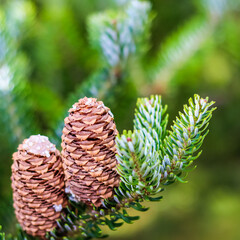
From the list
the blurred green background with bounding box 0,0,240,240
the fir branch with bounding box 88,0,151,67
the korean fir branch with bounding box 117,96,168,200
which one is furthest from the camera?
the blurred green background with bounding box 0,0,240,240

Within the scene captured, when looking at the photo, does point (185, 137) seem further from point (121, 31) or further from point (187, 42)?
point (187, 42)

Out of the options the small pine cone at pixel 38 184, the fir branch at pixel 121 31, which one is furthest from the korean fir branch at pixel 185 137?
the fir branch at pixel 121 31

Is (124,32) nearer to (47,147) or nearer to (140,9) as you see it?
(140,9)

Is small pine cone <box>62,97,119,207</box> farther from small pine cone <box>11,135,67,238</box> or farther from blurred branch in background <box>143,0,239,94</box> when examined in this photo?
blurred branch in background <box>143,0,239,94</box>

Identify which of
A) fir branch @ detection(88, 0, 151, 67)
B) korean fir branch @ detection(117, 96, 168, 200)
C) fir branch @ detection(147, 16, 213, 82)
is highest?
fir branch @ detection(147, 16, 213, 82)

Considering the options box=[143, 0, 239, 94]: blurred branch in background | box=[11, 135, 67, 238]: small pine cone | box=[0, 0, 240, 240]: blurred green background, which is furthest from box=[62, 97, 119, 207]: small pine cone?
box=[143, 0, 239, 94]: blurred branch in background

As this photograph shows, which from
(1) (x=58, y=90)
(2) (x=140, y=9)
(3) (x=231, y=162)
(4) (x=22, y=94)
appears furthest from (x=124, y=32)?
(3) (x=231, y=162)
